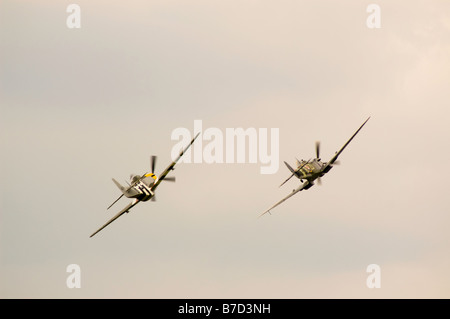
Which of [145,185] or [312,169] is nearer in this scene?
[145,185]

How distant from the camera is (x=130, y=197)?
15100cm

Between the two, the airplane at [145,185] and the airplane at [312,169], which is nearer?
the airplane at [145,185]

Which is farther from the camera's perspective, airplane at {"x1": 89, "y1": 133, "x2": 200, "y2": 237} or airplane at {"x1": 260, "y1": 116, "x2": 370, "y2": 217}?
airplane at {"x1": 260, "y1": 116, "x2": 370, "y2": 217}

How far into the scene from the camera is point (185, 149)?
6043 inches
